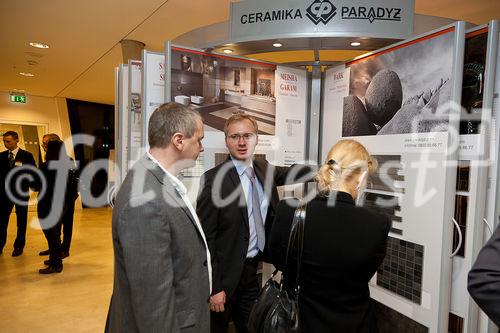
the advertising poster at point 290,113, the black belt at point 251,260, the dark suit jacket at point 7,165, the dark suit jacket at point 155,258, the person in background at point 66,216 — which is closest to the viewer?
the dark suit jacket at point 155,258

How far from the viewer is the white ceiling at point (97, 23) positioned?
373cm

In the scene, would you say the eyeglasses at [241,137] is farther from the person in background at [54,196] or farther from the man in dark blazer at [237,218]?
the person in background at [54,196]

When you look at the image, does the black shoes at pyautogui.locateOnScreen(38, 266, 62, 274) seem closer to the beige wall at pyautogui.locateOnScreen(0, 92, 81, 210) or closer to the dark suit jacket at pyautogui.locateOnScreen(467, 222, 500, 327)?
the dark suit jacket at pyautogui.locateOnScreen(467, 222, 500, 327)

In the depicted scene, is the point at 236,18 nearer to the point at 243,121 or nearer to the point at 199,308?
the point at 243,121

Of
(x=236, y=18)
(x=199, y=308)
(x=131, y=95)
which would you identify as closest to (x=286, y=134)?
(x=236, y=18)

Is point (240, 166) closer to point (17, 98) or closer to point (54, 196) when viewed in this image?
point (54, 196)

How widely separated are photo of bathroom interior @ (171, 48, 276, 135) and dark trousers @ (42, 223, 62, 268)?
10.8 feet

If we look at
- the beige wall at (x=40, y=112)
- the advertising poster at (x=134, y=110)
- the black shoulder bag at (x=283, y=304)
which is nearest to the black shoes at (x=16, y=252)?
the advertising poster at (x=134, y=110)

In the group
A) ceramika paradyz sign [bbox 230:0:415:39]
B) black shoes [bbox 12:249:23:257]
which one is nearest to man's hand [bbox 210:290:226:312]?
ceramika paradyz sign [bbox 230:0:415:39]

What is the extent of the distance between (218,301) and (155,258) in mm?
810

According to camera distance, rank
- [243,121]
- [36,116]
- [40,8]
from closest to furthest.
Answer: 1. [243,121]
2. [40,8]
3. [36,116]

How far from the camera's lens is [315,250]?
4.40 ft

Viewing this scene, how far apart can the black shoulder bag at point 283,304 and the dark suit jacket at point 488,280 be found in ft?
2.17

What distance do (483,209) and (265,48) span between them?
1498 millimetres
